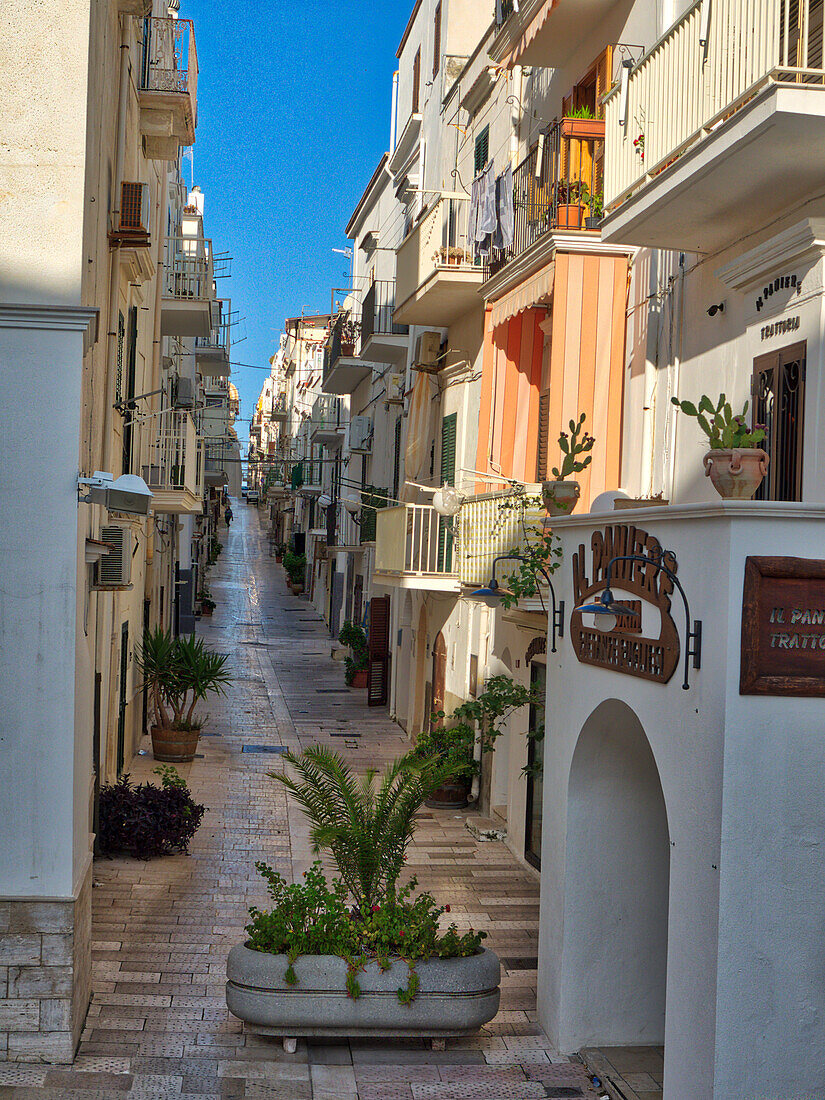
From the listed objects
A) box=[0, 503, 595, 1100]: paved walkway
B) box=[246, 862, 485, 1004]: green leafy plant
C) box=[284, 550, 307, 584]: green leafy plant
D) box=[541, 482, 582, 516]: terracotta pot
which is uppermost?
box=[541, 482, 582, 516]: terracotta pot

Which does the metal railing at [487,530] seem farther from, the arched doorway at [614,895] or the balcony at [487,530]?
the arched doorway at [614,895]

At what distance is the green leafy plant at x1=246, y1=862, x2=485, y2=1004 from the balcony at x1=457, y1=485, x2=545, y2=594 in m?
4.24

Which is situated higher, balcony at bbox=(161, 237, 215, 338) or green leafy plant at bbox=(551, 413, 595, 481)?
balcony at bbox=(161, 237, 215, 338)

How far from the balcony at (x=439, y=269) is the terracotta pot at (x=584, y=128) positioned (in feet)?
13.8

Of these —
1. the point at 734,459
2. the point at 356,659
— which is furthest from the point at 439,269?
the point at 356,659

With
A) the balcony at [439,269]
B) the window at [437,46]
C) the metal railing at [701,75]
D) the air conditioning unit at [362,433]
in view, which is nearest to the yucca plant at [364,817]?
the metal railing at [701,75]

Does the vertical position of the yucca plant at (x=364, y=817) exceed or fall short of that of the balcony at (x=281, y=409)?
it falls short

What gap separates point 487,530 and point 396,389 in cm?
1354

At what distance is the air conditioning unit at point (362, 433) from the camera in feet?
107

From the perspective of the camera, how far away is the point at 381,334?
2519cm

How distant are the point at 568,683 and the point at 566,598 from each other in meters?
0.69

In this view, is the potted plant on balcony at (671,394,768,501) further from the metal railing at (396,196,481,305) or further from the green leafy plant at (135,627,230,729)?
the green leafy plant at (135,627,230,729)

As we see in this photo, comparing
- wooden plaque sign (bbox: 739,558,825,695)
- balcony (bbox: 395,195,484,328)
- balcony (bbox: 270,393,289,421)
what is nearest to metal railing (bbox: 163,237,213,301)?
balcony (bbox: 395,195,484,328)

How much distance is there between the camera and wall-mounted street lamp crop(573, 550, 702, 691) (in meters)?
6.94
